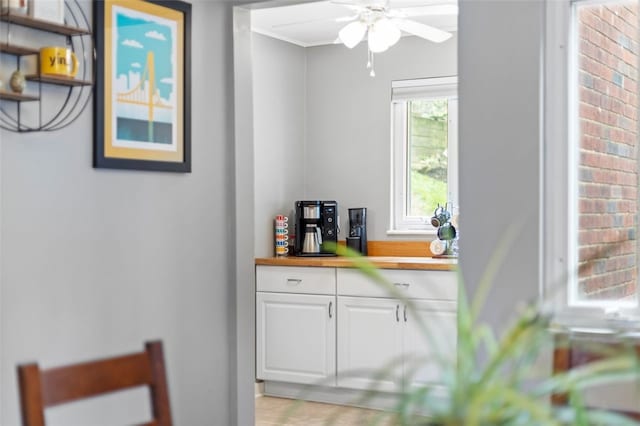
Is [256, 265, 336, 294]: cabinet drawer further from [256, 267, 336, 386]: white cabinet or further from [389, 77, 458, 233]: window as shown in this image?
[389, 77, 458, 233]: window

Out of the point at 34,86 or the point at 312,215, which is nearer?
the point at 34,86

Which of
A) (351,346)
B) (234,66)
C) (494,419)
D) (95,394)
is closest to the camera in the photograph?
(494,419)

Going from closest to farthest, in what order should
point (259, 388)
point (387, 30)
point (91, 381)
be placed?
1. point (91, 381)
2. point (387, 30)
3. point (259, 388)

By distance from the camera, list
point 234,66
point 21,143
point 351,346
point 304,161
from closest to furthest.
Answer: point 21,143 → point 234,66 → point 351,346 → point 304,161

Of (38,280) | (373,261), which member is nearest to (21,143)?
(38,280)

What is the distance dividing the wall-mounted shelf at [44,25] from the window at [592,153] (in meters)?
1.54

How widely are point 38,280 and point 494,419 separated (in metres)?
2.15

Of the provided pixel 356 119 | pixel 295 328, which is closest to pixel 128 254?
pixel 295 328

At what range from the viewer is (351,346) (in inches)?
199

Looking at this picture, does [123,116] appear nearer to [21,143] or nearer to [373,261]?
[21,143]

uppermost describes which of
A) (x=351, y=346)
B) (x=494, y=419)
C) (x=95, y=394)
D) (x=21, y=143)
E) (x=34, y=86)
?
(x=34, y=86)

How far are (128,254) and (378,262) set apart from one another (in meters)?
2.10

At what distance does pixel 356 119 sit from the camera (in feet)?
19.2

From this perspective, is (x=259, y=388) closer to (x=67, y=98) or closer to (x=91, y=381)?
(x=67, y=98)
